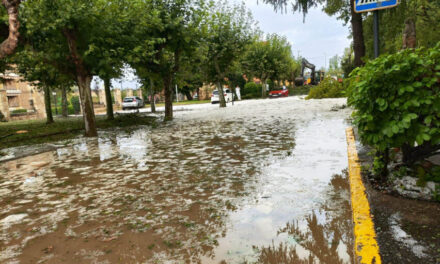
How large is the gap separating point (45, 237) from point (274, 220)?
8.24 ft

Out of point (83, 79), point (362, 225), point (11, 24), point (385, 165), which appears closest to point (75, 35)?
point (83, 79)

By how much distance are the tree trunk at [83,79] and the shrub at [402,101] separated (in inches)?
420

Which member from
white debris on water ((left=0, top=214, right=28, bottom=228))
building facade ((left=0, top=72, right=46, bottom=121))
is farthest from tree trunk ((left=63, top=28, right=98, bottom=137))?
building facade ((left=0, top=72, right=46, bottom=121))

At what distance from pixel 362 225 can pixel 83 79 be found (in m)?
11.7

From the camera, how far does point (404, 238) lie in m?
2.93

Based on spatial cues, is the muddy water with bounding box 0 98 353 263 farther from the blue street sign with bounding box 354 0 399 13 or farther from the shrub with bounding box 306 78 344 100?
the shrub with bounding box 306 78 344 100

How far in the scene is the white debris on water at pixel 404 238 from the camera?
→ 2.71 metres

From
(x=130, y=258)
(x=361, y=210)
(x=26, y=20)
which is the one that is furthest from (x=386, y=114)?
(x=26, y=20)

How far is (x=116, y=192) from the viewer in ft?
17.1

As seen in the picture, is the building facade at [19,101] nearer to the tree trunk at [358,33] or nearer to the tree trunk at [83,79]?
the tree trunk at [83,79]

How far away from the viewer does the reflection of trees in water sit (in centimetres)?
289

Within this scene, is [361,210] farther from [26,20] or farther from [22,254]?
[26,20]

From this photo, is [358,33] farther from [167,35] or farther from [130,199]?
[130,199]

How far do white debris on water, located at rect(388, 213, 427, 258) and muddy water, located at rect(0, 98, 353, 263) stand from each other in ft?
1.30
